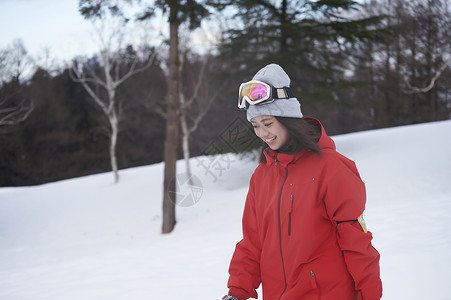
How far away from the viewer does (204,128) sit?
78.9 ft

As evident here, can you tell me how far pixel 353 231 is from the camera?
1358mm

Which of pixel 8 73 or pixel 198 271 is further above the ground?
pixel 8 73

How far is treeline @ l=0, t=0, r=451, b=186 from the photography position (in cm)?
966

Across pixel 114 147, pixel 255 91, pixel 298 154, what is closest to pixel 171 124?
pixel 255 91

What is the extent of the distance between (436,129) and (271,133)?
11.7 meters

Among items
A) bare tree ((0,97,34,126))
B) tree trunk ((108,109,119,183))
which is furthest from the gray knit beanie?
bare tree ((0,97,34,126))

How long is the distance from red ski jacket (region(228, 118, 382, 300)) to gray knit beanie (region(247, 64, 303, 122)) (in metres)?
0.15

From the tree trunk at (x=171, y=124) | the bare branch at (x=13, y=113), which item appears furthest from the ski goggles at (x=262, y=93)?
the bare branch at (x=13, y=113)

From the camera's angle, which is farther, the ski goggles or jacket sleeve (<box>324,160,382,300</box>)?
the ski goggles

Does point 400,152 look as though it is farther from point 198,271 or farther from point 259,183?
point 259,183

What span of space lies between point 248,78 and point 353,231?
8.77m

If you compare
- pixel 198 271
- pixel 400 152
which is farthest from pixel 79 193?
pixel 400 152

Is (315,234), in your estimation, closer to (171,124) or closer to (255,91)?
(255,91)

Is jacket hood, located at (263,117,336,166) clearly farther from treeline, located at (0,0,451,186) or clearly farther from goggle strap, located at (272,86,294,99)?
treeline, located at (0,0,451,186)
